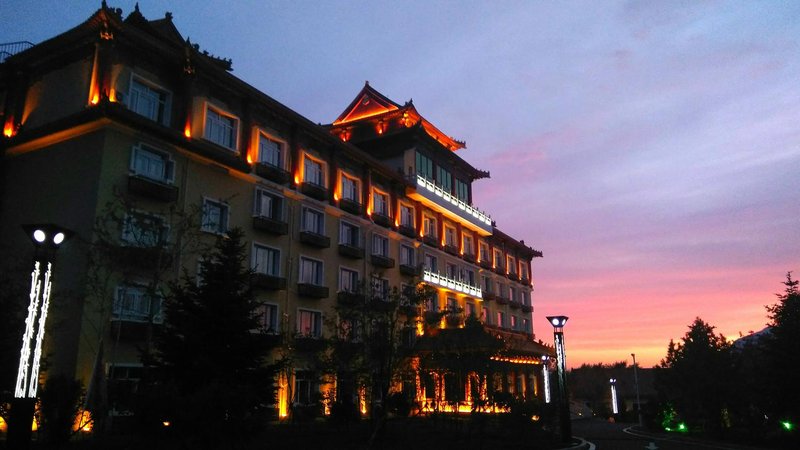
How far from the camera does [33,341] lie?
34.6 feet

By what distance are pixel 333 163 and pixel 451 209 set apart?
47.5 ft

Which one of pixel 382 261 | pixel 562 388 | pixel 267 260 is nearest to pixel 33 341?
pixel 562 388

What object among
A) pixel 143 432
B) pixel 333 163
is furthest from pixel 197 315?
pixel 333 163

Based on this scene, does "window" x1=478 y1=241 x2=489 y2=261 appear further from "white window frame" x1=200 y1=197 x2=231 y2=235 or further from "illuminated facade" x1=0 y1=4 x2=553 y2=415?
"white window frame" x1=200 y1=197 x2=231 y2=235

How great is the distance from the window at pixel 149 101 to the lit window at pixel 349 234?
1249 centimetres

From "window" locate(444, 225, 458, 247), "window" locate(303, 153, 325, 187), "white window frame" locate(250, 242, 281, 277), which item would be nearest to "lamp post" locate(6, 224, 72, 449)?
"white window frame" locate(250, 242, 281, 277)

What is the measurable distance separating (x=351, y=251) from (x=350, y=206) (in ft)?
8.48

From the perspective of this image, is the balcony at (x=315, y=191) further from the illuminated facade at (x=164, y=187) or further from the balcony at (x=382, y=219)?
the balcony at (x=382, y=219)

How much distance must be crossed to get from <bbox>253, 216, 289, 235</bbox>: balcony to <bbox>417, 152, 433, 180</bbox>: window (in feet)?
51.2

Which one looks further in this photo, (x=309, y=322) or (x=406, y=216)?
Answer: (x=406, y=216)

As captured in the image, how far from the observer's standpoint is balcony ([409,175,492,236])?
1663 inches

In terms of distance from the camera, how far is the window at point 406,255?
134ft

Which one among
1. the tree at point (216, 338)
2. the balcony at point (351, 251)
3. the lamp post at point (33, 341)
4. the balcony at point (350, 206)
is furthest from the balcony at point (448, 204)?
the lamp post at point (33, 341)

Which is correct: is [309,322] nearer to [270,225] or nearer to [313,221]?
[313,221]
